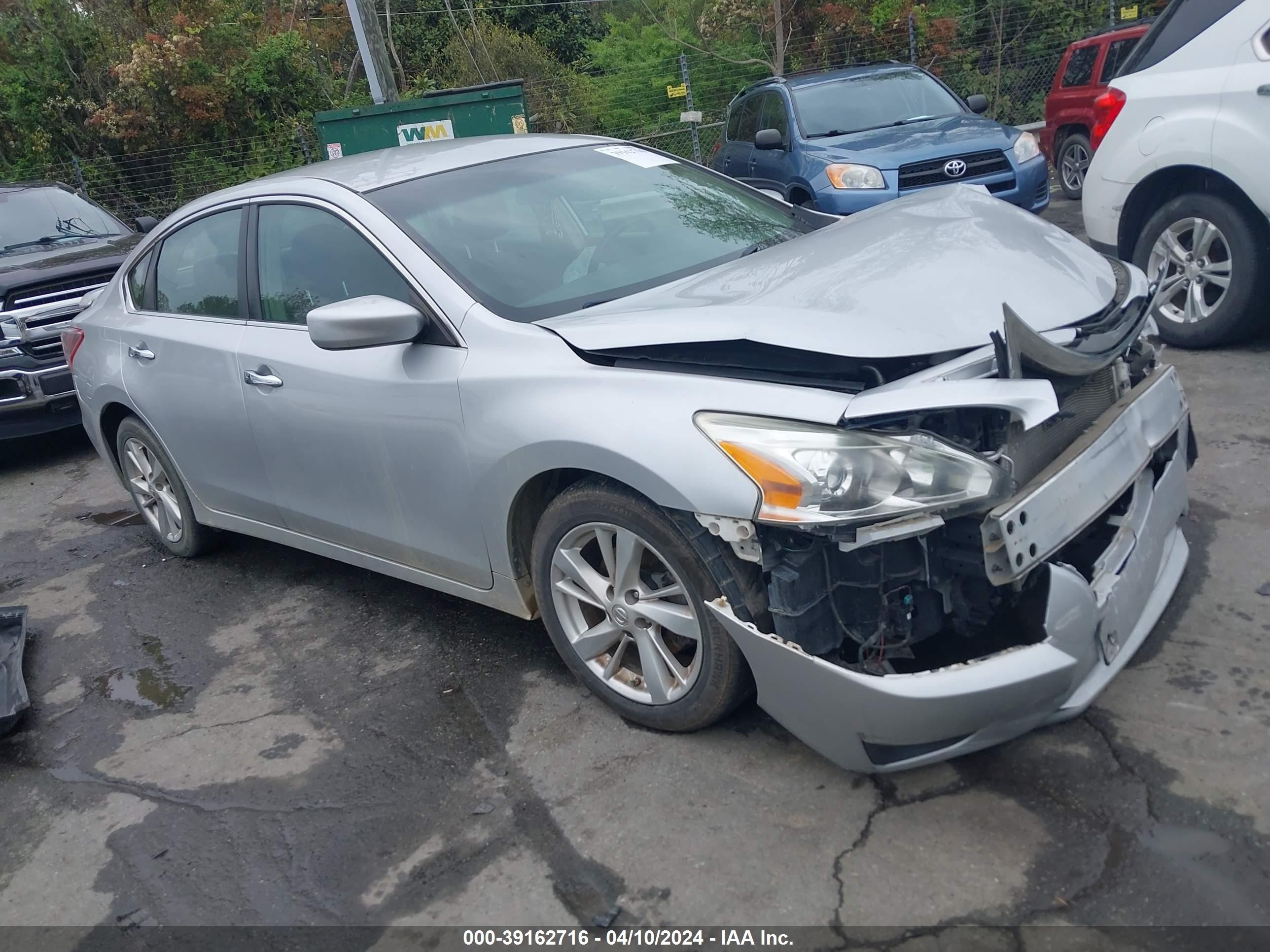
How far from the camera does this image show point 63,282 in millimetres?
7730

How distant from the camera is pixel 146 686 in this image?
4.27m

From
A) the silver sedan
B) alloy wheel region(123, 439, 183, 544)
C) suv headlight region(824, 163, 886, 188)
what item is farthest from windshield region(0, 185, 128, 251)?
suv headlight region(824, 163, 886, 188)

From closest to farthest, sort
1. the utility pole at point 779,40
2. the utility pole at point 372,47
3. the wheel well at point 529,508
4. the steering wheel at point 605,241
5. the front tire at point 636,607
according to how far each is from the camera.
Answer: the front tire at point 636,607, the wheel well at point 529,508, the steering wheel at point 605,241, the utility pole at point 372,47, the utility pole at point 779,40

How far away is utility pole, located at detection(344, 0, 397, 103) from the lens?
13.2 metres

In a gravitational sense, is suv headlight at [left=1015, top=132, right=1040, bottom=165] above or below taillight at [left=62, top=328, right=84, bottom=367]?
below

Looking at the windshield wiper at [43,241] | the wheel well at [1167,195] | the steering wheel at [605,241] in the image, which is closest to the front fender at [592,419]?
the steering wheel at [605,241]

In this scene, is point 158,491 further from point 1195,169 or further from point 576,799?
point 1195,169

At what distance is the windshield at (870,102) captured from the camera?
9.58 metres

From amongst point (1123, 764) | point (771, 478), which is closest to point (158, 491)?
point (771, 478)

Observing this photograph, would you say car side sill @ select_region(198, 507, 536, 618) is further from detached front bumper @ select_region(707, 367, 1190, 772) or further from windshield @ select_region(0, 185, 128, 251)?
windshield @ select_region(0, 185, 128, 251)

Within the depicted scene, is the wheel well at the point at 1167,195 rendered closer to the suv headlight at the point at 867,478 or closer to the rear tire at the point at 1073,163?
the suv headlight at the point at 867,478

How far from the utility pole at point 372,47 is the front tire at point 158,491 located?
8.80m

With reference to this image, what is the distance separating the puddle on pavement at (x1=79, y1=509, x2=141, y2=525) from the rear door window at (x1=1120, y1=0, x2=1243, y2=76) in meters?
5.91

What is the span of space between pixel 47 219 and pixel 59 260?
120cm
